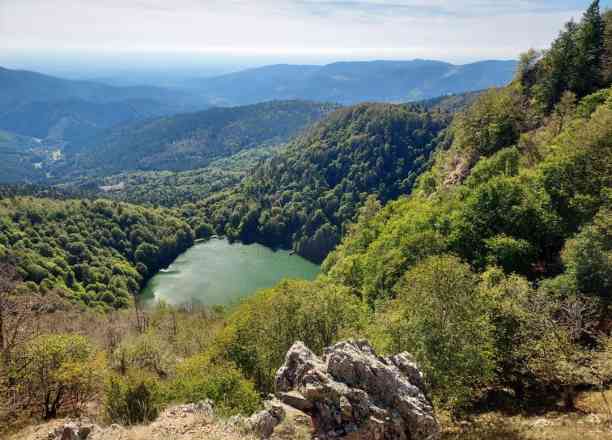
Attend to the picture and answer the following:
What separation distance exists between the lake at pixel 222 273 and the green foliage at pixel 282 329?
83.8 metres

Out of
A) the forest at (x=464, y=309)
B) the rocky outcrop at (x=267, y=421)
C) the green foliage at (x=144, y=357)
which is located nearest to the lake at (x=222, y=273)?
the forest at (x=464, y=309)

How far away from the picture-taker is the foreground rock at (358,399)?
18531mm

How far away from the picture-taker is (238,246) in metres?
195

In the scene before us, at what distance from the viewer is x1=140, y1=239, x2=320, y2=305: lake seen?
5399 inches

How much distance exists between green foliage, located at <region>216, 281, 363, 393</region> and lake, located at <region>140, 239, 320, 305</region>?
83.8 metres

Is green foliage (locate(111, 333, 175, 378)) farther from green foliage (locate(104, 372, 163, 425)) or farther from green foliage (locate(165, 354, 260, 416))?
green foliage (locate(104, 372, 163, 425))

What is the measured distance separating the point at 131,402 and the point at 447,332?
21.5 meters

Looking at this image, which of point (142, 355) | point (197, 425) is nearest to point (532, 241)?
point (197, 425)

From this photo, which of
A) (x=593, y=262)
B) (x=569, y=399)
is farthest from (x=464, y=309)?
(x=593, y=262)

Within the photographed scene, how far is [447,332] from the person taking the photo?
25797mm

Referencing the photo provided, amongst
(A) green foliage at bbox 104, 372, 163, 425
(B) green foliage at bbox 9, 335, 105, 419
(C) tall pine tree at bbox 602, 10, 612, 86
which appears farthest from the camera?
(C) tall pine tree at bbox 602, 10, 612, 86

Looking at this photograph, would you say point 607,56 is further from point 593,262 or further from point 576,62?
point 593,262

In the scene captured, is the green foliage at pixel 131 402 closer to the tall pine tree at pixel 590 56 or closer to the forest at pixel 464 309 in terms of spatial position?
the forest at pixel 464 309

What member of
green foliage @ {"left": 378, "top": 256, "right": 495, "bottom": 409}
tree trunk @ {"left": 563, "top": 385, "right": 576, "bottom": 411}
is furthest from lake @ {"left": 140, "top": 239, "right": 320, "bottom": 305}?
tree trunk @ {"left": 563, "top": 385, "right": 576, "bottom": 411}
